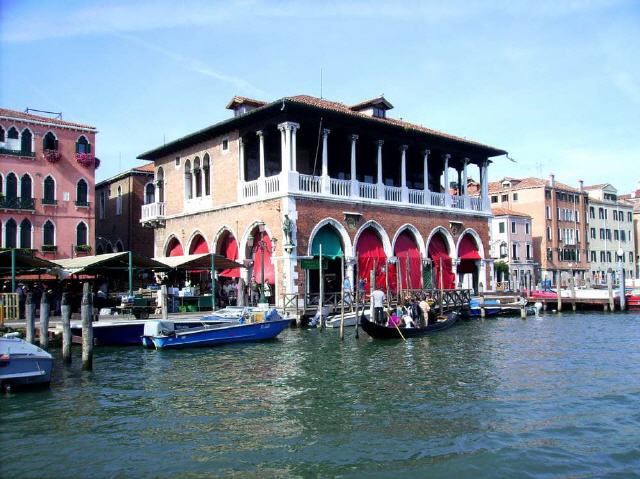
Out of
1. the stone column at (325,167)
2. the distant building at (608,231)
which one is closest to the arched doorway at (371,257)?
the stone column at (325,167)

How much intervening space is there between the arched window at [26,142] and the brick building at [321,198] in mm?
4433

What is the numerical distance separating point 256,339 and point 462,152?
14222mm

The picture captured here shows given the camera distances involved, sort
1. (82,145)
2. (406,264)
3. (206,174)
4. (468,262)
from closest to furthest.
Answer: (406,264), (206,174), (82,145), (468,262)

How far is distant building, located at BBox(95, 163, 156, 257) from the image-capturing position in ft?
104

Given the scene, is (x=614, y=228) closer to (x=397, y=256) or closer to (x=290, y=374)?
(x=397, y=256)

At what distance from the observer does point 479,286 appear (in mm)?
28375

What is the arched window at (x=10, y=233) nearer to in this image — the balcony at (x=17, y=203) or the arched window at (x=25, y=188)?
the balcony at (x=17, y=203)

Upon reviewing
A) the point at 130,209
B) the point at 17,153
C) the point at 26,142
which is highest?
the point at 26,142

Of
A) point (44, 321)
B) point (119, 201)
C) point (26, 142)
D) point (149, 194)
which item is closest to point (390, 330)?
point (44, 321)

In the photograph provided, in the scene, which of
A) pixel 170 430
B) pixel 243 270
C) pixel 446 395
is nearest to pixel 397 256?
pixel 243 270

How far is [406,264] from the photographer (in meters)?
24.6

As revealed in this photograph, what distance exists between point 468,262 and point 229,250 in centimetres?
1012

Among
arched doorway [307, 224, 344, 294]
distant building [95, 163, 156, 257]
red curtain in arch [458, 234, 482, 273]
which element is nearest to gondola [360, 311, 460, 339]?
arched doorway [307, 224, 344, 294]

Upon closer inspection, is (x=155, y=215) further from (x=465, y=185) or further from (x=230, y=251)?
(x=465, y=185)
